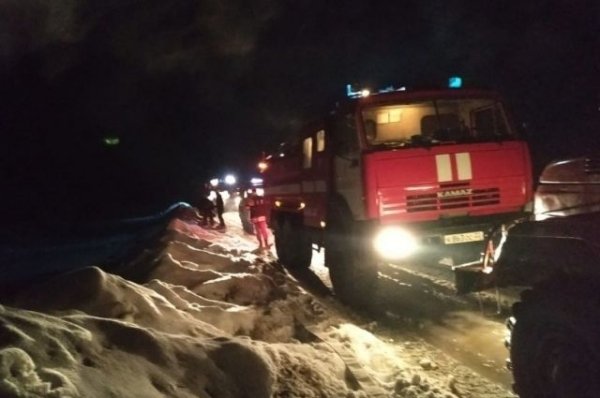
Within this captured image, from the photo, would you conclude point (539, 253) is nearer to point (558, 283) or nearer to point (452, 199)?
point (558, 283)

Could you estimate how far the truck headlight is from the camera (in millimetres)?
8133

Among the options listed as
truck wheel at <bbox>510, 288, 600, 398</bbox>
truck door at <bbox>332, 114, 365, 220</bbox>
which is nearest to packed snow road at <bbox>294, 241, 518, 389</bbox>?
truck wheel at <bbox>510, 288, 600, 398</bbox>

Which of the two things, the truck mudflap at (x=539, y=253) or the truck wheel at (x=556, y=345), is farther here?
the truck mudflap at (x=539, y=253)

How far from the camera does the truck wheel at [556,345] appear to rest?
3428 mm

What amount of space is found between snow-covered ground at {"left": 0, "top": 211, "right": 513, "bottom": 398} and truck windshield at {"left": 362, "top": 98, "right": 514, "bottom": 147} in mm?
2447

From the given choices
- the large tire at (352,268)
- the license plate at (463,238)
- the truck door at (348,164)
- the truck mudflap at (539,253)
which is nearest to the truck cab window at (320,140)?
the truck door at (348,164)

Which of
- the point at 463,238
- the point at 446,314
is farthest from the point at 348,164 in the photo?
the point at 446,314

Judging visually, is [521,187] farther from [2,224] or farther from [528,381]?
[2,224]

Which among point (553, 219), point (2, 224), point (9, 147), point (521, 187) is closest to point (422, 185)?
point (521, 187)

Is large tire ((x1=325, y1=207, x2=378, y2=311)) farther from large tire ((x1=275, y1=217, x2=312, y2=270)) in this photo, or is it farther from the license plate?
large tire ((x1=275, y1=217, x2=312, y2=270))

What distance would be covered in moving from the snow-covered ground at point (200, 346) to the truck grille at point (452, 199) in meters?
1.61

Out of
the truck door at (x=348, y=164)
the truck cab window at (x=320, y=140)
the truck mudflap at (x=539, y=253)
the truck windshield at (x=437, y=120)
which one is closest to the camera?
the truck mudflap at (x=539, y=253)

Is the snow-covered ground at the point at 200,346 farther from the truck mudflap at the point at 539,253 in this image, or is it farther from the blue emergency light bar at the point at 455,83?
the blue emergency light bar at the point at 455,83

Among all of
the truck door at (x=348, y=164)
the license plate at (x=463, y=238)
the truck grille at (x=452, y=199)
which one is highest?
the truck door at (x=348, y=164)
